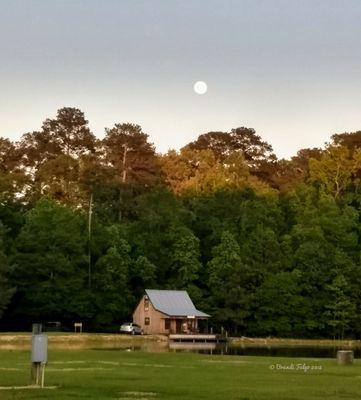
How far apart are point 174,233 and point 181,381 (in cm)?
6146

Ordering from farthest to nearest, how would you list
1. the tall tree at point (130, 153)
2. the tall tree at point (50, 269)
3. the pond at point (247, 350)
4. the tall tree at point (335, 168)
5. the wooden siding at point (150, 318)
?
the tall tree at point (130, 153)
the tall tree at point (335, 168)
the wooden siding at point (150, 318)
the tall tree at point (50, 269)
the pond at point (247, 350)

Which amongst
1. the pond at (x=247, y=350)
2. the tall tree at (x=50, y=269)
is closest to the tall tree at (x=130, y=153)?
the tall tree at (x=50, y=269)

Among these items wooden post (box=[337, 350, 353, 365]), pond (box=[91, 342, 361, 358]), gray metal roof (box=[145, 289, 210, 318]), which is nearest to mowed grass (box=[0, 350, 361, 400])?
wooden post (box=[337, 350, 353, 365])

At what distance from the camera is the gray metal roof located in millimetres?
74250

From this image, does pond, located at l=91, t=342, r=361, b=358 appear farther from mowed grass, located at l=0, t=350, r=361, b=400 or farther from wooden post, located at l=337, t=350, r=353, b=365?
mowed grass, located at l=0, t=350, r=361, b=400

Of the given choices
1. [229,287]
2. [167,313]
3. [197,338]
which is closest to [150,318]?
[167,313]

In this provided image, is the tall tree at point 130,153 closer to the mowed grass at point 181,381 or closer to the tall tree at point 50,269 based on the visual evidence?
the tall tree at point 50,269

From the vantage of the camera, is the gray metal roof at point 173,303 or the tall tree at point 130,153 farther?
the tall tree at point 130,153

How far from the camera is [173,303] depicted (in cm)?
7500

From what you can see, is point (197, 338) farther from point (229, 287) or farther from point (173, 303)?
point (229, 287)

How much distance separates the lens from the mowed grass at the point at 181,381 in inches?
711

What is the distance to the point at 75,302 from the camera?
232ft

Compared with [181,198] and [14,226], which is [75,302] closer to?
[14,226]

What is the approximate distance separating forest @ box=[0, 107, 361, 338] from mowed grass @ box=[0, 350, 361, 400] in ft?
132
